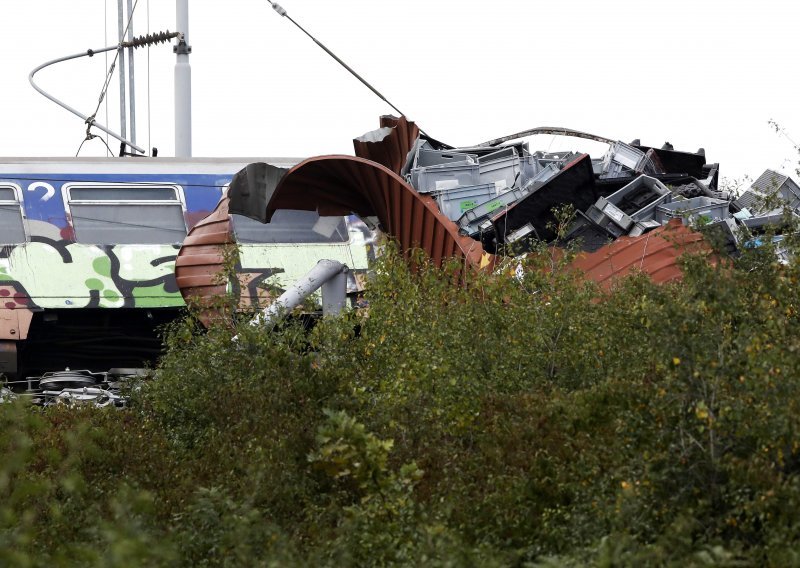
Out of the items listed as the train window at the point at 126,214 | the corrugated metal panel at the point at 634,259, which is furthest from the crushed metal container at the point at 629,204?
the train window at the point at 126,214

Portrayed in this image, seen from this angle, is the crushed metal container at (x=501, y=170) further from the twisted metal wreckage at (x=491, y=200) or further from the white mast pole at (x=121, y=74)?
the white mast pole at (x=121, y=74)

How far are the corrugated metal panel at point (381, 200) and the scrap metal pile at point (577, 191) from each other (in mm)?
689

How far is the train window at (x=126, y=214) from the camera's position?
71.4 ft

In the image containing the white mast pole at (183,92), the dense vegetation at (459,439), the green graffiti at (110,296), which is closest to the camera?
the dense vegetation at (459,439)

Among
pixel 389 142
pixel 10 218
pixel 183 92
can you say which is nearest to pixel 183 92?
pixel 183 92

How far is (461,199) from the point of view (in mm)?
18344

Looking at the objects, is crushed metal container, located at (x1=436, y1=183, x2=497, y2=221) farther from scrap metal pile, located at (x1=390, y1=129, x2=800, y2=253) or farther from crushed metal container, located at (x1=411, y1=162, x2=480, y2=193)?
crushed metal container, located at (x1=411, y1=162, x2=480, y2=193)

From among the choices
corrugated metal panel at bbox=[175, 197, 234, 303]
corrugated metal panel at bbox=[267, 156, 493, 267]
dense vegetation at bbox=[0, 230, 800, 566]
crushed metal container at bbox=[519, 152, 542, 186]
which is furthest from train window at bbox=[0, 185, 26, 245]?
crushed metal container at bbox=[519, 152, 542, 186]

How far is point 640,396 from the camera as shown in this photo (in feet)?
29.8

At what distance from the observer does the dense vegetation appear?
804 cm

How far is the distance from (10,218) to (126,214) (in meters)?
1.78

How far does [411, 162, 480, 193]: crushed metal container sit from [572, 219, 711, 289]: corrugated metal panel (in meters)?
2.76

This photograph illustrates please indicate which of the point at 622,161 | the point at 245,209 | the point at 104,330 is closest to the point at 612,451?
the point at 245,209

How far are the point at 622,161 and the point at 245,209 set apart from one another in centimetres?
554
